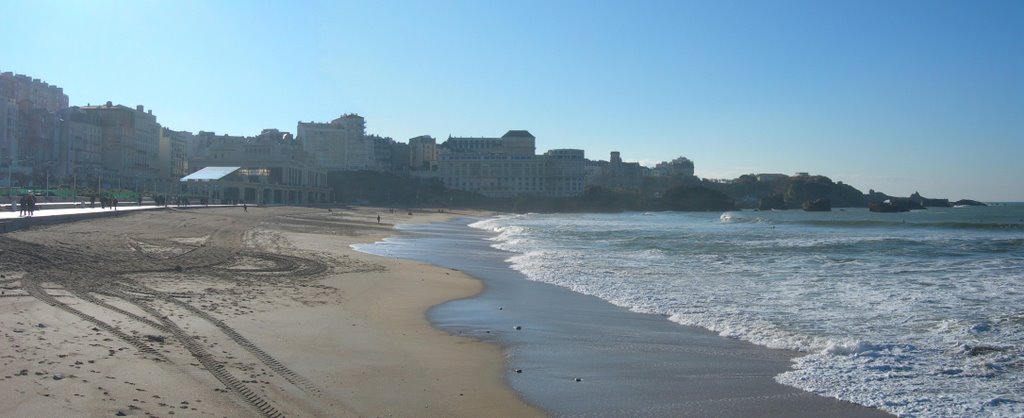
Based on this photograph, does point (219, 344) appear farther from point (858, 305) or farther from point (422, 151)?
point (422, 151)

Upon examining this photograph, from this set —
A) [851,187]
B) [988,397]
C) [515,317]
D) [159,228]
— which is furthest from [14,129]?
[851,187]

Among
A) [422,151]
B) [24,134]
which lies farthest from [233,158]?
[422,151]

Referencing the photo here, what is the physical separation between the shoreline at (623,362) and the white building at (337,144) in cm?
14534

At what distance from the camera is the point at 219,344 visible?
24.3 ft

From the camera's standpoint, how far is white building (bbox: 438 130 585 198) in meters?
148

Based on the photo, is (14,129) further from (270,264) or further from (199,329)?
(199,329)

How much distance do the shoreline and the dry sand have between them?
468 mm

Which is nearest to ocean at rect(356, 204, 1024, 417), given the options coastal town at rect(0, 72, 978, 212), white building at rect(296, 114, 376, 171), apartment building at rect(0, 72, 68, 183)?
coastal town at rect(0, 72, 978, 212)

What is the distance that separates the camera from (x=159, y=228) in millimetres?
25484

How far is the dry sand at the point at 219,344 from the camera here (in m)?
5.53

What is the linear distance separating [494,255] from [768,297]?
39.7ft

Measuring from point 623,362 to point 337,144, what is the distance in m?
154

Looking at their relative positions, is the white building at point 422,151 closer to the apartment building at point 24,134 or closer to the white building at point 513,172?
the white building at point 513,172

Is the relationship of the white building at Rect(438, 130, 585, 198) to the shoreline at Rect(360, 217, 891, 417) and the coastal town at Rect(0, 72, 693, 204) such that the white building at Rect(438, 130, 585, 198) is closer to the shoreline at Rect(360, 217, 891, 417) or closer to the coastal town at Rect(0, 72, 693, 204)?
the coastal town at Rect(0, 72, 693, 204)
